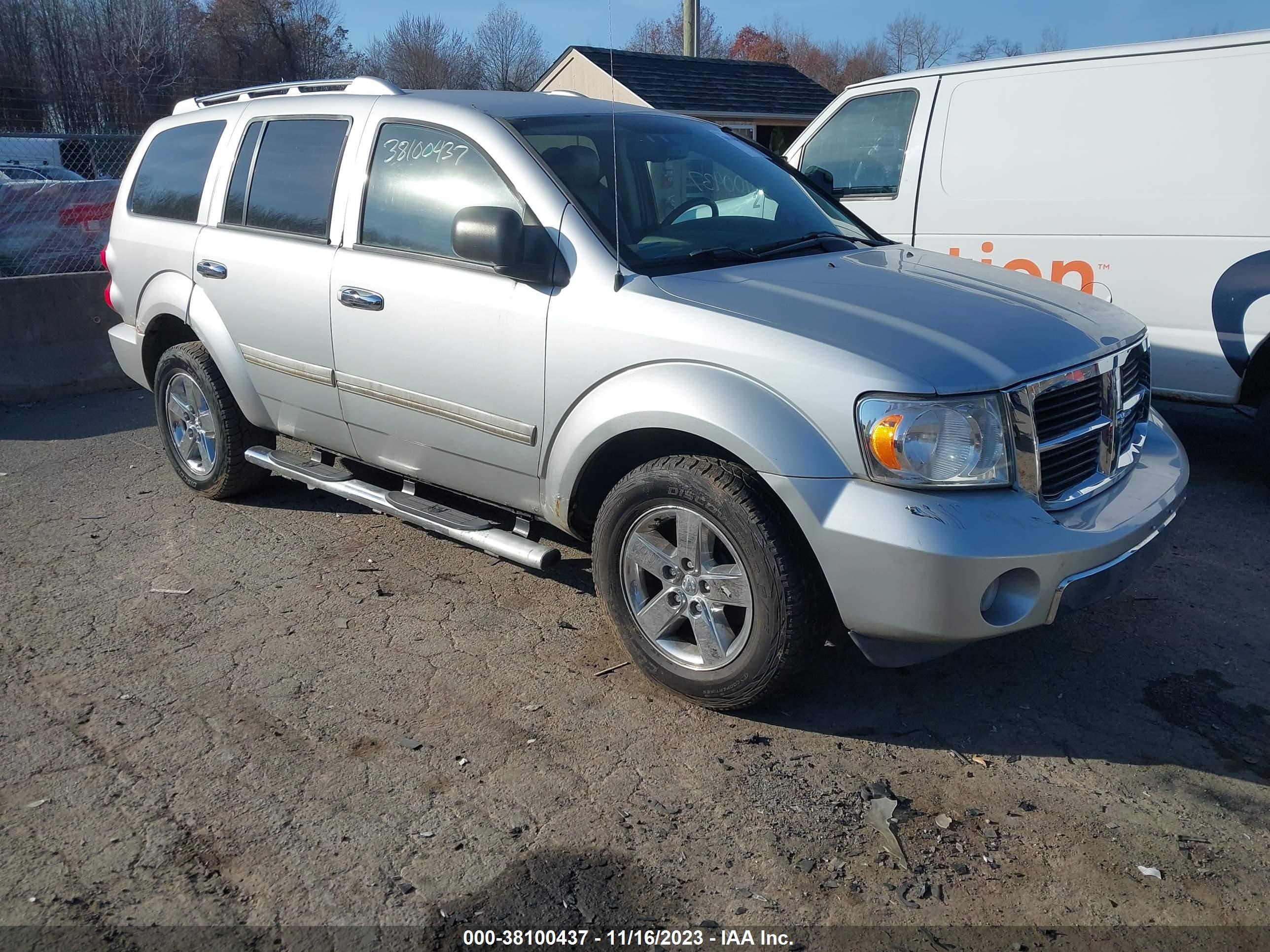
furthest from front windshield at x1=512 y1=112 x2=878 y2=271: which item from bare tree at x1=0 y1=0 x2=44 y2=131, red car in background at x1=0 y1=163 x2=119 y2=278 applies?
bare tree at x1=0 y1=0 x2=44 y2=131

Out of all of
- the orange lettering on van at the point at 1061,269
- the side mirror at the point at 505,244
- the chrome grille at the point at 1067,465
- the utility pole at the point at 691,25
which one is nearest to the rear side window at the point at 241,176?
the side mirror at the point at 505,244

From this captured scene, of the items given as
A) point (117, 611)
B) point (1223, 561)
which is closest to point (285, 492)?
point (117, 611)

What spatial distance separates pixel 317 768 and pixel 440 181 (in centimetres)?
225

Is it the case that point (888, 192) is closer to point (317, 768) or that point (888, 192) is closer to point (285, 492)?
point (285, 492)

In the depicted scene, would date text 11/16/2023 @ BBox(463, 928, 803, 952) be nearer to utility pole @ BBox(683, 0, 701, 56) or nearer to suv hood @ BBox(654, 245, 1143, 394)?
suv hood @ BBox(654, 245, 1143, 394)

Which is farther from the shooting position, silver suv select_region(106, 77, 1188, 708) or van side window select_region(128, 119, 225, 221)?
van side window select_region(128, 119, 225, 221)

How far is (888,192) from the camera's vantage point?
669cm

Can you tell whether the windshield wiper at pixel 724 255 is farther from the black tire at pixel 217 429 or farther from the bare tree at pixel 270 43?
the bare tree at pixel 270 43

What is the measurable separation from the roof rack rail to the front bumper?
9.05 feet

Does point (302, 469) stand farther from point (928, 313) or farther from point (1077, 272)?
point (1077, 272)

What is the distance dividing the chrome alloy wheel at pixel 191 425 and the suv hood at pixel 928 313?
9.89 ft

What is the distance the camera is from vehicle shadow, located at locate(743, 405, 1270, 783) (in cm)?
335

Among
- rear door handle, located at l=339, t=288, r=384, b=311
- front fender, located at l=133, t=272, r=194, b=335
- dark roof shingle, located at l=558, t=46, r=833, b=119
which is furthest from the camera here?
dark roof shingle, located at l=558, t=46, r=833, b=119

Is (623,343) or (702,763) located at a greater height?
(623,343)
